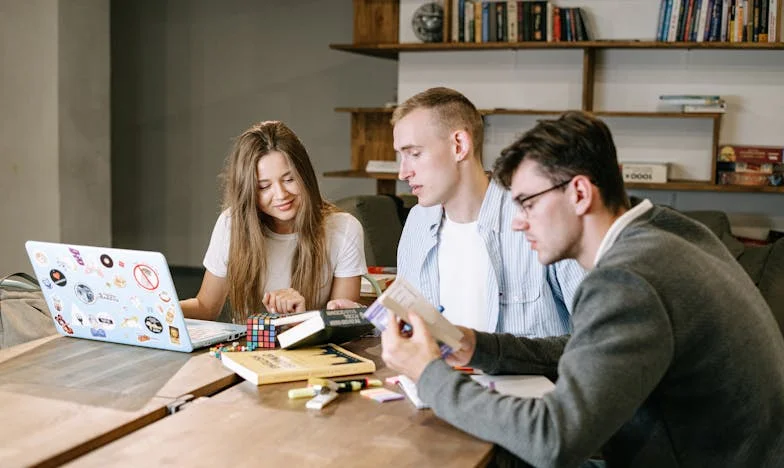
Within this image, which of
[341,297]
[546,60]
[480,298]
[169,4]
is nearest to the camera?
[480,298]

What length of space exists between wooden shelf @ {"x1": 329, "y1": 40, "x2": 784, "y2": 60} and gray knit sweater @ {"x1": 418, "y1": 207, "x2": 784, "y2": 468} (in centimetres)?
382

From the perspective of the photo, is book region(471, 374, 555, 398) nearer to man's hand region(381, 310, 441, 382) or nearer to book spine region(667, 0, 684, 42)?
man's hand region(381, 310, 441, 382)

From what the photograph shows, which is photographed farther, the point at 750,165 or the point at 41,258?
the point at 750,165

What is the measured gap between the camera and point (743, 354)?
151cm

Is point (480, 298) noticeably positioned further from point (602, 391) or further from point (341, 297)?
point (602, 391)

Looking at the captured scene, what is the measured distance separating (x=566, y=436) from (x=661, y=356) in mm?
190

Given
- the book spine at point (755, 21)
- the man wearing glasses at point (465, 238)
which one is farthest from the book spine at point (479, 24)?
the man wearing glasses at point (465, 238)

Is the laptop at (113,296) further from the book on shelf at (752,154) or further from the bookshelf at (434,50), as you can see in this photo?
the book on shelf at (752,154)

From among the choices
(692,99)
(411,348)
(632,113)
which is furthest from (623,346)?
(692,99)

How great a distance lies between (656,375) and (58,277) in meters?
1.38

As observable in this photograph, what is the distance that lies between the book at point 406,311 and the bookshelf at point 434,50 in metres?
3.81

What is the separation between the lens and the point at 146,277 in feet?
6.63

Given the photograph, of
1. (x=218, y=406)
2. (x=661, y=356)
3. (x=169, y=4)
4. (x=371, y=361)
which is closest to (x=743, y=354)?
(x=661, y=356)

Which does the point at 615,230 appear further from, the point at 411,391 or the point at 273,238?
the point at 273,238
